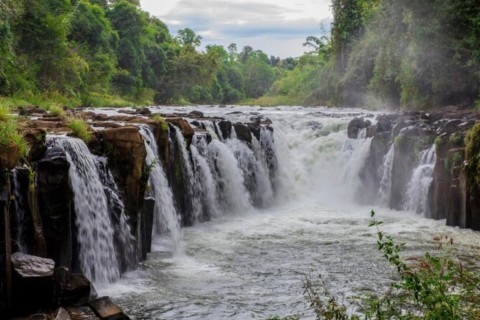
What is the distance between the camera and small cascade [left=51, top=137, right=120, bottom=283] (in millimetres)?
9406

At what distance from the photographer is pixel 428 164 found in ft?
56.2

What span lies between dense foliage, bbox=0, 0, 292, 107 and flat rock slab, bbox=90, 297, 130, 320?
16.1m

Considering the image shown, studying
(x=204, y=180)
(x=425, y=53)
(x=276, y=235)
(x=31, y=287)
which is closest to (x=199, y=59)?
(x=425, y=53)

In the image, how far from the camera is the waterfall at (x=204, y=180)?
16.4 m

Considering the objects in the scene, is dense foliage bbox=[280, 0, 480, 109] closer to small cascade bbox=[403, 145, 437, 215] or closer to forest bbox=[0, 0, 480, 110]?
forest bbox=[0, 0, 480, 110]

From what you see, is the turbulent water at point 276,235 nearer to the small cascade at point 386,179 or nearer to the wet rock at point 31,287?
the small cascade at point 386,179

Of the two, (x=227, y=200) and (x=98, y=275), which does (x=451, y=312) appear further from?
(x=227, y=200)

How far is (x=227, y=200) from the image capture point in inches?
694

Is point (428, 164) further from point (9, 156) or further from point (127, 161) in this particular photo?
point (9, 156)

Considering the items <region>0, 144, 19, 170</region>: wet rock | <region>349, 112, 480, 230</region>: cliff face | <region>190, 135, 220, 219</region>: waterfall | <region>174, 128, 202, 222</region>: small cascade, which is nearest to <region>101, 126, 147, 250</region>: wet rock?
<region>0, 144, 19, 170</region>: wet rock

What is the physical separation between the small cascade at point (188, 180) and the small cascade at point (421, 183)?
6534 mm

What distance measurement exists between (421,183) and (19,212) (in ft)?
40.9

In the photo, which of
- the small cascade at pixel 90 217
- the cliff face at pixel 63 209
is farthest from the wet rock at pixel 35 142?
the small cascade at pixel 90 217

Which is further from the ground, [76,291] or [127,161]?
[127,161]
